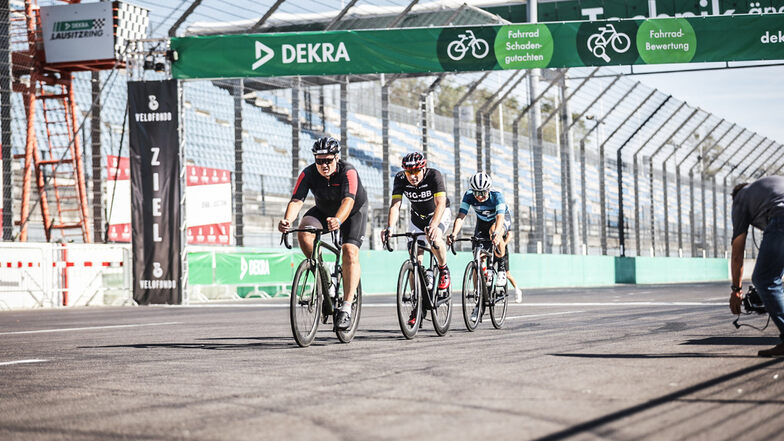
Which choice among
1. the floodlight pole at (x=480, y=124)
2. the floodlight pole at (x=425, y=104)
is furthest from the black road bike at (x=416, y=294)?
the floodlight pole at (x=480, y=124)

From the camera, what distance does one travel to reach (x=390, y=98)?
22172 millimetres

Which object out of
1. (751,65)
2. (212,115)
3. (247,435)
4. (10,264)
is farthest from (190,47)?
(247,435)

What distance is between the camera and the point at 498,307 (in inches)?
391

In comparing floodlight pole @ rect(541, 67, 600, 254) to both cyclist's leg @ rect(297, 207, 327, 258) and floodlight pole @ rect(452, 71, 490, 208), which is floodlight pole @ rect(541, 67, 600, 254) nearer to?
floodlight pole @ rect(452, 71, 490, 208)

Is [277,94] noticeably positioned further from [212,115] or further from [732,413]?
[732,413]

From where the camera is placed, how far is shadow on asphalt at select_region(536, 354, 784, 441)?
3889mm

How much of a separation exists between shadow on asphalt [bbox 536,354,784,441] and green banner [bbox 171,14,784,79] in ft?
42.2

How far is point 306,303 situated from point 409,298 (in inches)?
46.6

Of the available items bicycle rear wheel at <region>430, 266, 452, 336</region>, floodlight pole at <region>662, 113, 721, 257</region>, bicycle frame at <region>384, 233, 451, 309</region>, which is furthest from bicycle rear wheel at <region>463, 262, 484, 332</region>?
floodlight pole at <region>662, 113, 721, 257</region>

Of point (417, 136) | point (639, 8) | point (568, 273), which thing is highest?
point (639, 8)

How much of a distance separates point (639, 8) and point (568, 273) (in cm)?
806

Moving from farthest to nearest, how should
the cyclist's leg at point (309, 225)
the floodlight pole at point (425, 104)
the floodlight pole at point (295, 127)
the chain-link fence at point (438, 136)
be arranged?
the floodlight pole at point (425, 104), the floodlight pole at point (295, 127), the chain-link fence at point (438, 136), the cyclist's leg at point (309, 225)

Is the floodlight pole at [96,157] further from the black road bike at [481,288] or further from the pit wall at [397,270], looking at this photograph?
the black road bike at [481,288]

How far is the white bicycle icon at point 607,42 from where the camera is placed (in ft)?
59.8
